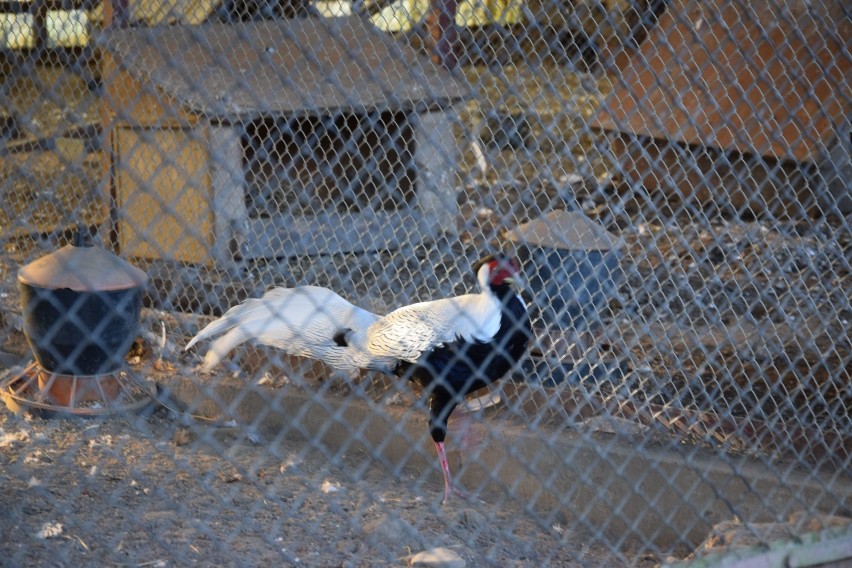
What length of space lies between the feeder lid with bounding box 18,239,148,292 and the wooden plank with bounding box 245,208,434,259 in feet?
4.90

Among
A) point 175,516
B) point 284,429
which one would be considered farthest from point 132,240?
point 175,516

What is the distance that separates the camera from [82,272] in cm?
340

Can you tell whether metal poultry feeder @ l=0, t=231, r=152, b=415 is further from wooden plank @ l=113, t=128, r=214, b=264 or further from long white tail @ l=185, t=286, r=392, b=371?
wooden plank @ l=113, t=128, r=214, b=264

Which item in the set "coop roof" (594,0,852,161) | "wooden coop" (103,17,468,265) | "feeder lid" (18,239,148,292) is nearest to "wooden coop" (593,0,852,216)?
"coop roof" (594,0,852,161)

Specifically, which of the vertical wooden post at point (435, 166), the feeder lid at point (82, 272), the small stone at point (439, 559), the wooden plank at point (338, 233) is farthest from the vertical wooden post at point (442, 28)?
the small stone at point (439, 559)

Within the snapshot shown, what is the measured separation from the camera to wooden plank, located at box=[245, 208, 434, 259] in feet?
16.7

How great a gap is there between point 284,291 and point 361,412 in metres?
0.53

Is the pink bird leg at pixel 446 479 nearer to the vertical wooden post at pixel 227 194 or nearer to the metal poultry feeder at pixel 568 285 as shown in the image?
the metal poultry feeder at pixel 568 285

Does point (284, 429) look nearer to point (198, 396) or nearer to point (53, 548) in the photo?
point (198, 396)

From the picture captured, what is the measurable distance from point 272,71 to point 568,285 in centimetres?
183

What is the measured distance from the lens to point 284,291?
11.2 ft

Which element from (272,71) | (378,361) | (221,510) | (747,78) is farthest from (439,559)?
(747,78)

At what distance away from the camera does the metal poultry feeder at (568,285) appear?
3.56 m

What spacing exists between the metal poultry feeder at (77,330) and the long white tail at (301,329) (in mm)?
342
